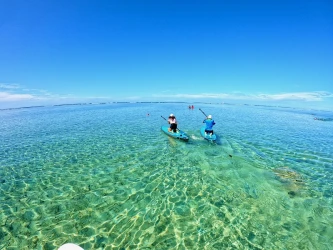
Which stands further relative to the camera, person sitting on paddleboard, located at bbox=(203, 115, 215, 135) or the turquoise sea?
person sitting on paddleboard, located at bbox=(203, 115, 215, 135)

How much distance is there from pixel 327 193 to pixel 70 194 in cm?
1454

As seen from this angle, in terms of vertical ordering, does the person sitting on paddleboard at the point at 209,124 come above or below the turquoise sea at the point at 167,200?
above

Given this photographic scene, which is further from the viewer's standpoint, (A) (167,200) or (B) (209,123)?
(B) (209,123)

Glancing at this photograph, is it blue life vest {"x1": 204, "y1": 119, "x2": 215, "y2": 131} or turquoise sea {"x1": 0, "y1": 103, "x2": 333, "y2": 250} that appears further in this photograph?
blue life vest {"x1": 204, "y1": 119, "x2": 215, "y2": 131}

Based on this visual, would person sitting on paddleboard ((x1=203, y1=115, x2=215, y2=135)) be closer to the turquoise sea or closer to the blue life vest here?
the blue life vest

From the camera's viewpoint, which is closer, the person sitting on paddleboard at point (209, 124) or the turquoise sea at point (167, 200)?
the turquoise sea at point (167, 200)

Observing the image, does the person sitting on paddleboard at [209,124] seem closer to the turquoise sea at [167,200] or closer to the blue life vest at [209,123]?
the blue life vest at [209,123]

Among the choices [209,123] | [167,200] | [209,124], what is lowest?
[167,200]

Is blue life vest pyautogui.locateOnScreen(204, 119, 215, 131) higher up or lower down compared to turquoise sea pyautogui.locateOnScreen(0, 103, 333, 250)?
higher up

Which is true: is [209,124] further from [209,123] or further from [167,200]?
[167,200]

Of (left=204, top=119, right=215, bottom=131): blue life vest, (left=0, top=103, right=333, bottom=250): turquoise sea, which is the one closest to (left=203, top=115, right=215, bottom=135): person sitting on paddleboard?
(left=204, top=119, right=215, bottom=131): blue life vest

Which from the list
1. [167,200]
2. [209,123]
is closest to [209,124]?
[209,123]

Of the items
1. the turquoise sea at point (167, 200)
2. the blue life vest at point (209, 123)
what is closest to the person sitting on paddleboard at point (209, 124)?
the blue life vest at point (209, 123)

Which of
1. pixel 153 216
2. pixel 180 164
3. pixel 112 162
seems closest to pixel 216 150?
pixel 180 164
